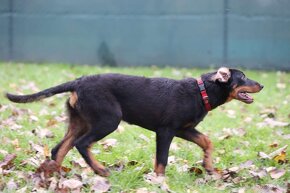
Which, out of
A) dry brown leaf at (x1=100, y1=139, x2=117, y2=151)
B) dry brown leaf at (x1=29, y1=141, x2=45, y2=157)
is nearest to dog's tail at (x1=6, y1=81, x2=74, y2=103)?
dry brown leaf at (x1=29, y1=141, x2=45, y2=157)

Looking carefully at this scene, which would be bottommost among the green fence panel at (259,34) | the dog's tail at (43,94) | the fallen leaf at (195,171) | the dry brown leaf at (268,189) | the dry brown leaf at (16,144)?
the green fence panel at (259,34)

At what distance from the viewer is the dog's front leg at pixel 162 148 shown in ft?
16.0

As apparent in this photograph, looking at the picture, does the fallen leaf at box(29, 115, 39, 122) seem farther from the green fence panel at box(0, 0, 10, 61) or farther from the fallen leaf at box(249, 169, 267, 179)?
the green fence panel at box(0, 0, 10, 61)

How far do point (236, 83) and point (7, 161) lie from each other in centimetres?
224

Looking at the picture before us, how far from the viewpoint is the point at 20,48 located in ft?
43.2

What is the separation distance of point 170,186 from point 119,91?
1.04 metres

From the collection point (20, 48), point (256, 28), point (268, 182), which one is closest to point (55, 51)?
point (20, 48)

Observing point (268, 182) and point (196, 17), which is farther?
point (196, 17)

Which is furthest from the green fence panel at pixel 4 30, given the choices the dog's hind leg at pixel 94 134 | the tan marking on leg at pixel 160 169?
the tan marking on leg at pixel 160 169

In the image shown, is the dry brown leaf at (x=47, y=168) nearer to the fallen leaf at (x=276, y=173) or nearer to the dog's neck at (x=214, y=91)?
the dog's neck at (x=214, y=91)

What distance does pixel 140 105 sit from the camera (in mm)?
5148

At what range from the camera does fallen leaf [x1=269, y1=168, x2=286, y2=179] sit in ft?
16.0

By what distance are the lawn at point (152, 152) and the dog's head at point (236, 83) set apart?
62 centimetres

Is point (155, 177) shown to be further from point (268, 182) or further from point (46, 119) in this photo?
point (46, 119)
